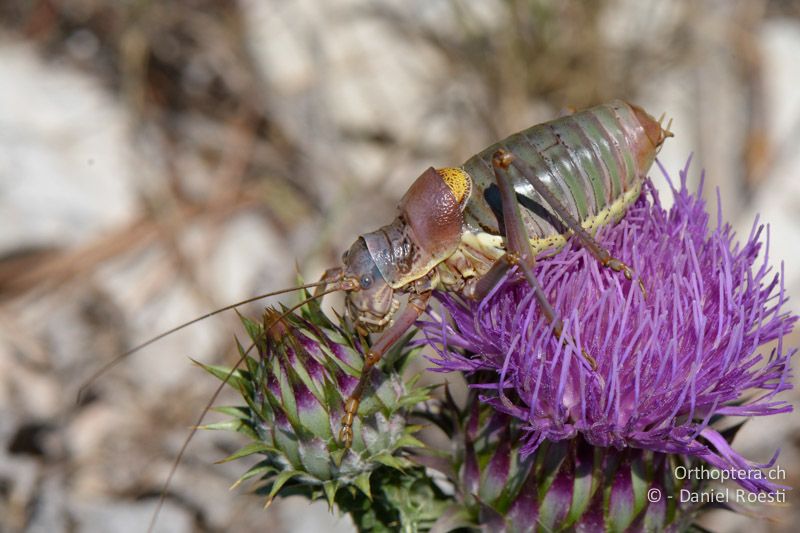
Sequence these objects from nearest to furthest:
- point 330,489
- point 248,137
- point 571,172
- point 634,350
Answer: point 634,350 < point 330,489 < point 571,172 < point 248,137

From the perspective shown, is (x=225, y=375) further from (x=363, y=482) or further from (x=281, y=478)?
(x=363, y=482)

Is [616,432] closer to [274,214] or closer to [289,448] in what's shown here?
[289,448]

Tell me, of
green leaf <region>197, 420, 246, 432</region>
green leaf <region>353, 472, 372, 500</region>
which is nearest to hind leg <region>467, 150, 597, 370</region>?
green leaf <region>353, 472, 372, 500</region>

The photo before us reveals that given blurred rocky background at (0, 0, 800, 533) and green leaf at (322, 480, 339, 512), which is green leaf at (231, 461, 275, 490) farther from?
→ blurred rocky background at (0, 0, 800, 533)

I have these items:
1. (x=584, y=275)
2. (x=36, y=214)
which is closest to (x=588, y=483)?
(x=584, y=275)

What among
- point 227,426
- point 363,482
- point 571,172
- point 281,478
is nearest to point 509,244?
point 571,172

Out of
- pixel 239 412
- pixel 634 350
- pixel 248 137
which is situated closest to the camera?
pixel 634 350
